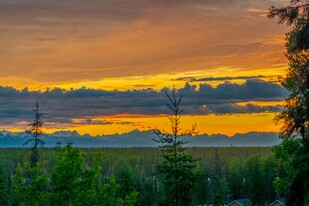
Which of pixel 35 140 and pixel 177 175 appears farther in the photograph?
pixel 35 140

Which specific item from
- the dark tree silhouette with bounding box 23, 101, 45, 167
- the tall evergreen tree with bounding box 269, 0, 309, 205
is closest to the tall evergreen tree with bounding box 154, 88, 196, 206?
the tall evergreen tree with bounding box 269, 0, 309, 205

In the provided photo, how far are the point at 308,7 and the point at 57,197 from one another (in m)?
20.5

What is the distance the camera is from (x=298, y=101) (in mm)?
28953

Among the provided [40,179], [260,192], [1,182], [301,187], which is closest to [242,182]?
[260,192]

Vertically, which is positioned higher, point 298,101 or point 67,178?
point 298,101

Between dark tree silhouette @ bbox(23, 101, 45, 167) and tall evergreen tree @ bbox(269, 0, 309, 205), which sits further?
dark tree silhouette @ bbox(23, 101, 45, 167)

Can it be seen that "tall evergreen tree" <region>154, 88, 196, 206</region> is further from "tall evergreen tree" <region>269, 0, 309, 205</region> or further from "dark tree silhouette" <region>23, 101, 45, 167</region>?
"dark tree silhouette" <region>23, 101, 45, 167</region>

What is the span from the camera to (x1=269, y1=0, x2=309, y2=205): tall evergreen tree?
24.4 metres

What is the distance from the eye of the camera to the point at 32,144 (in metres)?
69.2

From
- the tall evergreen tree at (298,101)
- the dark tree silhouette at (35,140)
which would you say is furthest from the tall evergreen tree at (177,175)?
the dark tree silhouette at (35,140)

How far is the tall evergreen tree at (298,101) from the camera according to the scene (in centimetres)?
2441

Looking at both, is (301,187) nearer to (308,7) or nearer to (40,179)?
(308,7)

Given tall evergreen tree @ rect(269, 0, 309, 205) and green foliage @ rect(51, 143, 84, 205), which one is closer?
tall evergreen tree @ rect(269, 0, 309, 205)

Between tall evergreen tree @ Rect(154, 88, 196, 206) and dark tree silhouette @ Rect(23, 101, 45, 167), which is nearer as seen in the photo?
tall evergreen tree @ Rect(154, 88, 196, 206)
